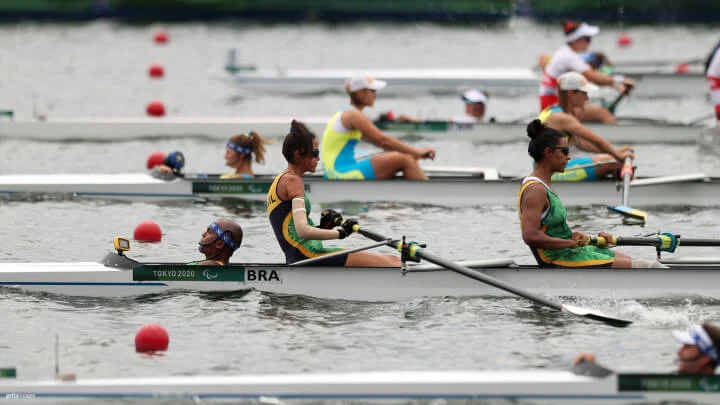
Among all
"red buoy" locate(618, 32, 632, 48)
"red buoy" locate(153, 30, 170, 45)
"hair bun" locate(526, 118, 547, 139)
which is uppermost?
"red buoy" locate(618, 32, 632, 48)

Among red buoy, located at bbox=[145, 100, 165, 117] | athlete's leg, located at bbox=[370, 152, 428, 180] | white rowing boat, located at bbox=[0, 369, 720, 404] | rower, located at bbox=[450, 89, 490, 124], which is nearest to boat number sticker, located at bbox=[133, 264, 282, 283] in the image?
white rowing boat, located at bbox=[0, 369, 720, 404]

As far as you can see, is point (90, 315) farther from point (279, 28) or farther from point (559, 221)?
point (279, 28)

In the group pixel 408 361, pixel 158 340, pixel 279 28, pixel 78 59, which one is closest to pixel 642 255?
pixel 408 361

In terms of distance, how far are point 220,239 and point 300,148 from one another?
1.17 m

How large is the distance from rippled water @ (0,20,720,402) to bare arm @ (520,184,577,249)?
0.70 metres

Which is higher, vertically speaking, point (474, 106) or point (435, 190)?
point (474, 106)

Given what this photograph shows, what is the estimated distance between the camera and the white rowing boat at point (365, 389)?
934 centimetres

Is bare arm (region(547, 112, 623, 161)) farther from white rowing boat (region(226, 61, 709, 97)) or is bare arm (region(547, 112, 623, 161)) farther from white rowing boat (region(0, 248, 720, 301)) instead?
white rowing boat (region(226, 61, 709, 97))

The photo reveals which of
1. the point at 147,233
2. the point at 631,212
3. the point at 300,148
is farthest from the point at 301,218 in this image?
the point at 631,212

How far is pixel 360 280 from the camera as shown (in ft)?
40.1

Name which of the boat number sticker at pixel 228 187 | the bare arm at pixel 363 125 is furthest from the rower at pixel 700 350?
the boat number sticker at pixel 228 187

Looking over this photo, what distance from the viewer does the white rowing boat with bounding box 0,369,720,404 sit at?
9.34 metres

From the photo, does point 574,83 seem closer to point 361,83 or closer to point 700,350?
point 361,83

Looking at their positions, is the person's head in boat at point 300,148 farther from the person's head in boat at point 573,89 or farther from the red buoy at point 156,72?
the red buoy at point 156,72
